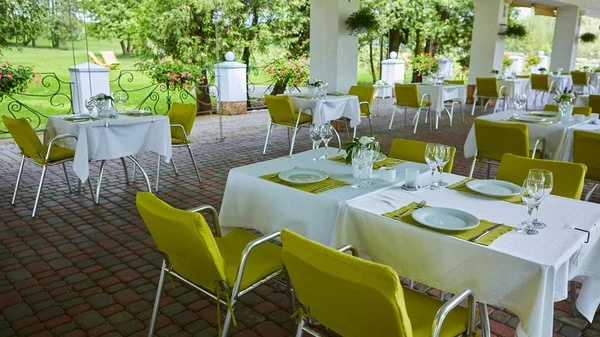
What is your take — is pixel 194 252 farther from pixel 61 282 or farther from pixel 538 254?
pixel 61 282

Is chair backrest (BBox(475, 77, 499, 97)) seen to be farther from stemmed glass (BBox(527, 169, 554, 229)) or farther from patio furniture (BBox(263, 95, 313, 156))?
stemmed glass (BBox(527, 169, 554, 229))

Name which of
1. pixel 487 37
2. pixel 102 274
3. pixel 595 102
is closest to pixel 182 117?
pixel 102 274

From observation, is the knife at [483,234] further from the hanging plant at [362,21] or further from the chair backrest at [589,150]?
the hanging plant at [362,21]

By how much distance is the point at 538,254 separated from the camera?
1.63 meters

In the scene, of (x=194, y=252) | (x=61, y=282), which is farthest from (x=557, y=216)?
(x=61, y=282)

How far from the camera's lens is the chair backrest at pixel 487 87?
31.6 ft

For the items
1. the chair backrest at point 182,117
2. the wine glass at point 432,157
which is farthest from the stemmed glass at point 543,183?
the chair backrest at point 182,117

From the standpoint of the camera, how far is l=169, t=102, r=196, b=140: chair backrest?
5055 mm

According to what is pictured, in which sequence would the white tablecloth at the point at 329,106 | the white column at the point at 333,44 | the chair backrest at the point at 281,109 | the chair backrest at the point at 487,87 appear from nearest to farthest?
1. the chair backrest at the point at 281,109
2. the white tablecloth at the point at 329,106
3. the white column at the point at 333,44
4. the chair backrest at the point at 487,87

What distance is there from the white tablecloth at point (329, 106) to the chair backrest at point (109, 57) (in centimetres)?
711

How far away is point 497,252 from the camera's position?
166cm

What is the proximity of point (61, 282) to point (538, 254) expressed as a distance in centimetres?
265

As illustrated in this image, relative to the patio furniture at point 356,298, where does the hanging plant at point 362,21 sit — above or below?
above

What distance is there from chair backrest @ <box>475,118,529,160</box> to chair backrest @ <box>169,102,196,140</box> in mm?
2765
